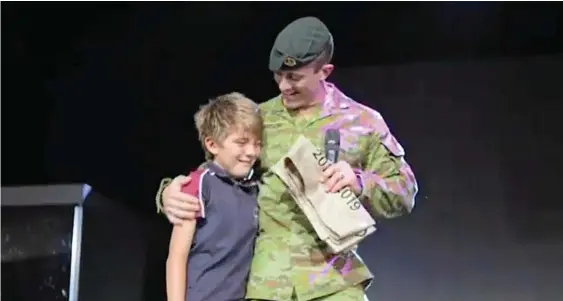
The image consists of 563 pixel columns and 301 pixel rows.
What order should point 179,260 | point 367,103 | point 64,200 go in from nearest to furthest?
point 179,260
point 64,200
point 367,103

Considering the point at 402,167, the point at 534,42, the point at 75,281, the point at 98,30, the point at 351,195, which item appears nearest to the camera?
the point at 351,195

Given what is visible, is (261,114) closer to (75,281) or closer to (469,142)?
(75,281)

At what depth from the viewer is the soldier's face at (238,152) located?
1.39m

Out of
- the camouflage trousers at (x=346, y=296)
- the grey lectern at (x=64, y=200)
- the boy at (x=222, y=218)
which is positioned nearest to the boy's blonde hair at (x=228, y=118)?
the boy at (x=222, y=218)

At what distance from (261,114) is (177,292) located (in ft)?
1.04

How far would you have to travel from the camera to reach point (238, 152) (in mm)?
1387

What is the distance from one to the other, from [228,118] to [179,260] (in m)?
0.23

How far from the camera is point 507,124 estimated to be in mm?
2426

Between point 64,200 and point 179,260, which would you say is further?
point 64,200

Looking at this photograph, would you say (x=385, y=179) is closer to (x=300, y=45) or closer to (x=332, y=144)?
(x=332, y=144)

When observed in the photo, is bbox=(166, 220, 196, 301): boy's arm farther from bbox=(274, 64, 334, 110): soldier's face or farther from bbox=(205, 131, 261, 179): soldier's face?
bbox=(274, 64, 334, 110): soldier's face

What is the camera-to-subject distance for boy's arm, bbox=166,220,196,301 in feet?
4.39

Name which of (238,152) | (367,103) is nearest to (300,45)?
(238,152)

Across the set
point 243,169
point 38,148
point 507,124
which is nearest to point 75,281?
point 38,148
